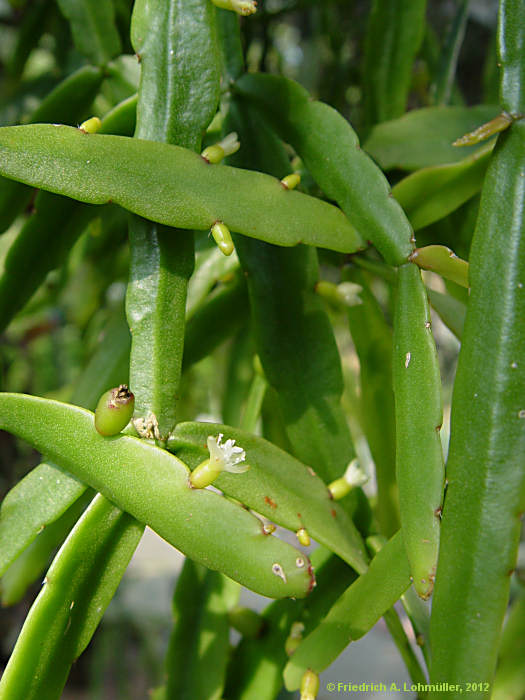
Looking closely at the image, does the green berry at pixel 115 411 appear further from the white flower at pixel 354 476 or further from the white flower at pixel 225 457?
the white flower at pixel 354 476

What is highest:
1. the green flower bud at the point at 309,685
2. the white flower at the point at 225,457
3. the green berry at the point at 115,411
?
the green berry at the point at 115,411

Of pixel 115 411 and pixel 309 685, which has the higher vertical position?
pixel 115 411

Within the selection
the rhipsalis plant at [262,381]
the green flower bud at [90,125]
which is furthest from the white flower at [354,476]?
the green flower bud at [90,125]

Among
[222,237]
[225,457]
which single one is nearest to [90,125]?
[222,237]

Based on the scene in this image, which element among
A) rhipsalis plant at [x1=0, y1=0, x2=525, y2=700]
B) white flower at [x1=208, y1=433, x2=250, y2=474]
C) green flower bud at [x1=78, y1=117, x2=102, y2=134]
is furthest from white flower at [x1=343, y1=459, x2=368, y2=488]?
green flower bud at [x1=78, y1=117, x2=102, y2=134]

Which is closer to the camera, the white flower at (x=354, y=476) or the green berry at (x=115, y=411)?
the green berry at (x=115, y=411)

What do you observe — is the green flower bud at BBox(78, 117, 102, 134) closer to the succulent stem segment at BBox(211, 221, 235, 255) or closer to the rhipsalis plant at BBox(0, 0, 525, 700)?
the rhipsalis plant at BBox(0, 0, 525, 700)

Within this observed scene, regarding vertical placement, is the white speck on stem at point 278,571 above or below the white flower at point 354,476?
above

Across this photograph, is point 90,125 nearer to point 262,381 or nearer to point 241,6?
point 241,6
